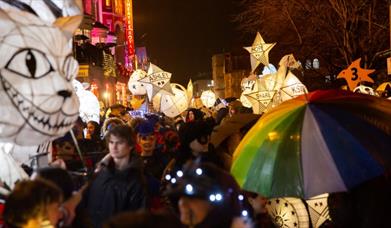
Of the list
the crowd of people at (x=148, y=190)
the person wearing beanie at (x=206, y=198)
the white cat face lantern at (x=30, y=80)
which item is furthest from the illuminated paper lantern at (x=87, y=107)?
the person wearing beanie at (x=206, y=198)

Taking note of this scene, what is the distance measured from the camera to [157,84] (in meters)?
17.2

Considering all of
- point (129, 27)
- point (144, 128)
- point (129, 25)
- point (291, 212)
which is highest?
point (129, 25)

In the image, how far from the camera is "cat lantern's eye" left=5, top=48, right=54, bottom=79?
3629 mm

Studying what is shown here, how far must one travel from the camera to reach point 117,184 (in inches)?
198

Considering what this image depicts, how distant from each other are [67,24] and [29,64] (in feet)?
1.55

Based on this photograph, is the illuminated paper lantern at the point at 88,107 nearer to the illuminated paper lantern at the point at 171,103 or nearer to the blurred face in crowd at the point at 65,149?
the illuminated paper lantern at the point at 171,103

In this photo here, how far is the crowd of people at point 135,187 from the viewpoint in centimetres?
315

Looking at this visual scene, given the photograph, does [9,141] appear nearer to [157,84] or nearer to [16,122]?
[16,122]

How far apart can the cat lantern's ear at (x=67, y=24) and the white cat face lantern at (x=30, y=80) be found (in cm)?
10

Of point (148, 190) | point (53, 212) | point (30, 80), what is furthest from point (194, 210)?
point (148, 190)

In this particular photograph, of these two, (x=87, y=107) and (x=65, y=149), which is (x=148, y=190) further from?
(x=87, y=107)

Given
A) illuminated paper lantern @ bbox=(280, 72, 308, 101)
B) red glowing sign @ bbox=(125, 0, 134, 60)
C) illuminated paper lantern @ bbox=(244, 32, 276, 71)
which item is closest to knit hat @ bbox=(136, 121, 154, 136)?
illuminated paper lantern @ bbox=(280, 72, 308, 101)

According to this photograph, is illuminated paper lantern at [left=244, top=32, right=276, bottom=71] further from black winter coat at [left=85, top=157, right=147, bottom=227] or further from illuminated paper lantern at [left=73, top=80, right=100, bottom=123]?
black winter coat at [left=85, top=157, right=147, bottom=227]

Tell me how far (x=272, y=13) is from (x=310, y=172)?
2636 cm
